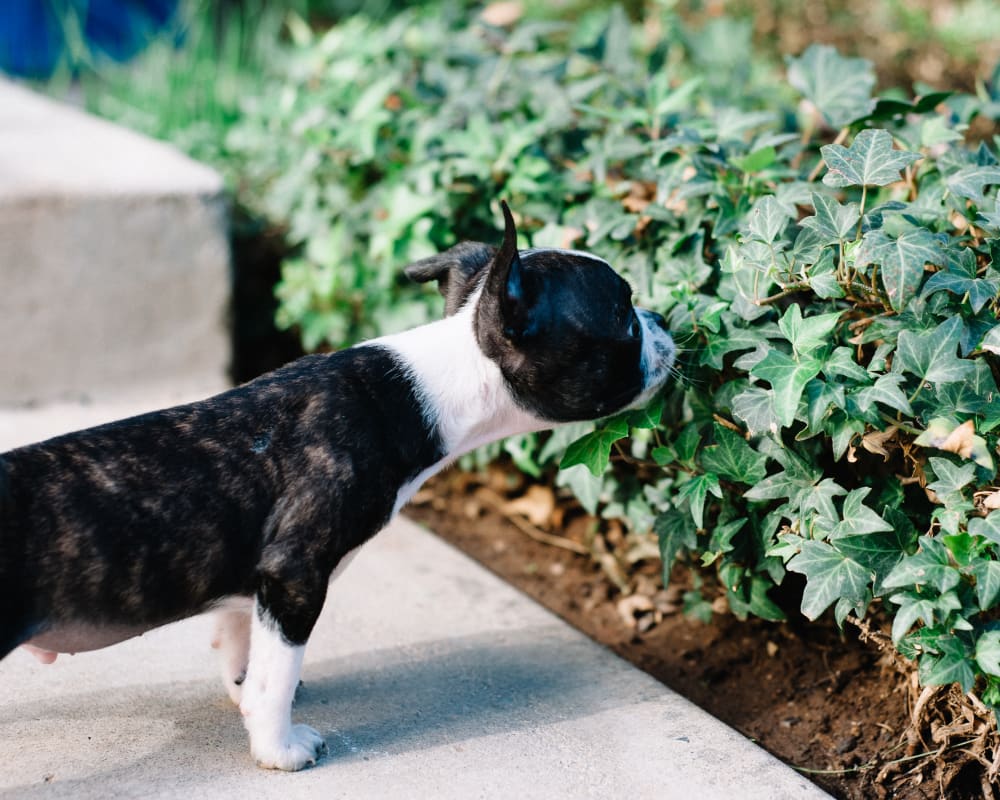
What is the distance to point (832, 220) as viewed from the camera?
9.75 ft

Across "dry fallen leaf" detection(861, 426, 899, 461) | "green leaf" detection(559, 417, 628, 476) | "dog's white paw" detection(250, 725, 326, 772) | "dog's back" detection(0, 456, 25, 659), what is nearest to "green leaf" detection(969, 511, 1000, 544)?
"dry fallen leaf" detection(861, 426, 899, 461)

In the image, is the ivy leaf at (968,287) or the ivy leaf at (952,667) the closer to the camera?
the ivy leaf at (952,667)

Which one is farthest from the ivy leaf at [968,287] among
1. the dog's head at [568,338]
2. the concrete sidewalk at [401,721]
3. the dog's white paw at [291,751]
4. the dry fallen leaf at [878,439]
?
the dog's white paw at [291,751]

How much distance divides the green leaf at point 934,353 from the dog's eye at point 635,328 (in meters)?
0.67

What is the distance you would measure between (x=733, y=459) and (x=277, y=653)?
135 cm

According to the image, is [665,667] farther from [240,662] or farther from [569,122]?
[569,122]

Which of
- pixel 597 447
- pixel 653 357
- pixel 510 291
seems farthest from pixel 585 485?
pixel 510 291

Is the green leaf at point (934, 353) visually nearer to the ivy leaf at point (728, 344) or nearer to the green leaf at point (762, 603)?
the ivy leaf at point (728, 344)

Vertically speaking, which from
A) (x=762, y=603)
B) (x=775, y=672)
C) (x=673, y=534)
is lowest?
(x=775, y=672)

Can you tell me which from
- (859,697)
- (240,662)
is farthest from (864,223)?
(240,662)

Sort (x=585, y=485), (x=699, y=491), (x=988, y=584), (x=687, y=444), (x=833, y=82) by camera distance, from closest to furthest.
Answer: (x=988, y=584)
(x=699, y=491)
(x=687, y=444)
(x=585, y=485)
(x=833, y=82)

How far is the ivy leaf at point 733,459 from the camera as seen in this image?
3.14 metres

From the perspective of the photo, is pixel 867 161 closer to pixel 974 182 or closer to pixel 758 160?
pixel 974 182

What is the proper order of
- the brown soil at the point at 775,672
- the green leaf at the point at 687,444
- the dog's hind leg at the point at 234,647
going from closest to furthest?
1. the brown soil at the point at 775,672
2. the dog's hind leg at the point at 234,647
3. the green leaf at the point at 687,444
